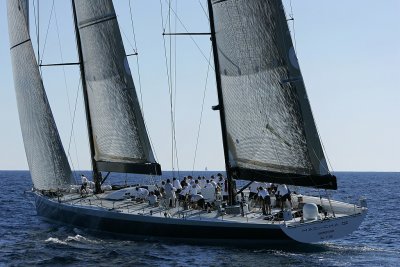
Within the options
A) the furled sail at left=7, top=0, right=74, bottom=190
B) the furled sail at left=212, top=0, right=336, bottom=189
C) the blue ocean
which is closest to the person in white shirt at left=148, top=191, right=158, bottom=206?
the blue ocean

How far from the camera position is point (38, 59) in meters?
42.5

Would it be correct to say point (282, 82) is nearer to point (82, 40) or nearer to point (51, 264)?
point (51, 264)

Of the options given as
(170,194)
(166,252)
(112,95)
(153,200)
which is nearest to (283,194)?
(170,194)

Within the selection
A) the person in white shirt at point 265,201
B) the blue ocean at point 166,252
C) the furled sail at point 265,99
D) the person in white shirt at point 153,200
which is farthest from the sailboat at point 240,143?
the blue ocean at point 166,252

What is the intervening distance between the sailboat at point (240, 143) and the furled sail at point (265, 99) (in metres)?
0.04

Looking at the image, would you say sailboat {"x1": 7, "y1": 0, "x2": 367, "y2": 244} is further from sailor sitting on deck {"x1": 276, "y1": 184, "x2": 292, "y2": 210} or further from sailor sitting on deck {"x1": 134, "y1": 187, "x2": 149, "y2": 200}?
sailor sitting on deck {"x1": 134, "y1": 187, "x2": 149, "y2": 200}

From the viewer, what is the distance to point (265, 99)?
31484mm

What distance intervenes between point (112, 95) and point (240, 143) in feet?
32.4

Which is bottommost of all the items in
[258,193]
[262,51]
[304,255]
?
[304,255]

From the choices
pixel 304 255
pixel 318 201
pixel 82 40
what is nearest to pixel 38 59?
pixel 82 40

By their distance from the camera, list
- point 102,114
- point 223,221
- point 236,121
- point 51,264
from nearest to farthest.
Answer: point 51,264
point 223,221
point 236,121
point 102,114

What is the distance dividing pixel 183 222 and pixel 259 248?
3.37 metres

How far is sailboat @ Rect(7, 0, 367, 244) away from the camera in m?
30.5

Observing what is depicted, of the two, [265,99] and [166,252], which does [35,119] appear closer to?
[166,252]
